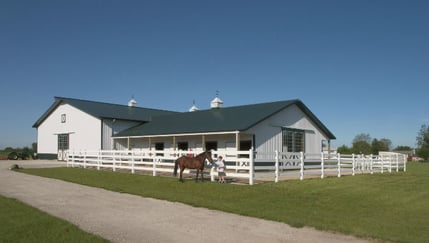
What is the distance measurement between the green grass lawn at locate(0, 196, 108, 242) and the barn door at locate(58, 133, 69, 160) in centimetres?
2701

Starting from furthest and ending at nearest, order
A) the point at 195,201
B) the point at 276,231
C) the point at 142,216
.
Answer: the point at 195,201
the point at 142,216
the point at 276,231

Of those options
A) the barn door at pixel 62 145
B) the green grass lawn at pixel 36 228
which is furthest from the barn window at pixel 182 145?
the green grass lawn at pixel 36 228

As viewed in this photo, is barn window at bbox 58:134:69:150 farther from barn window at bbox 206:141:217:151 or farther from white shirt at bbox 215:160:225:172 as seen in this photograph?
white shirt at bbox 215:160:225:172

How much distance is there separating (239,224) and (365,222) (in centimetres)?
268

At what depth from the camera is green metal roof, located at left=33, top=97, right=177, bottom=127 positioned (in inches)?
1289

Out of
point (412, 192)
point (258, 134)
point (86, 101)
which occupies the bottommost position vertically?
point (412, 192)

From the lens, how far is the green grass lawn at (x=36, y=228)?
6.82 m

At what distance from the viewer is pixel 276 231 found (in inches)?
303

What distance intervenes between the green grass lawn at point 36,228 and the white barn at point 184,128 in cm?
1308

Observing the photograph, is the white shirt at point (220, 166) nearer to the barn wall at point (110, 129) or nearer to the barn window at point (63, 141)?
the barn wall at point (110, 129)

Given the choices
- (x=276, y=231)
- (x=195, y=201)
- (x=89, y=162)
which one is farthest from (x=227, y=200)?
(x=89, y=162)

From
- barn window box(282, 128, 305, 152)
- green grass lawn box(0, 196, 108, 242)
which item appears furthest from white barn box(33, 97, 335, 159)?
green grass lawn box(0, 196, 108, 242)

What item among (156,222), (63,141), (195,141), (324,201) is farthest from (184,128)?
(156,222)

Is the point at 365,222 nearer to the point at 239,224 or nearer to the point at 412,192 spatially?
the point at 239,224
